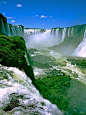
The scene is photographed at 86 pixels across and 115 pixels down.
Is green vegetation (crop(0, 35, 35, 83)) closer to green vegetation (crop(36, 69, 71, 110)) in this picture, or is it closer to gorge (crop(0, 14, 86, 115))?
gorge (crop(0, 14, 86, 115))

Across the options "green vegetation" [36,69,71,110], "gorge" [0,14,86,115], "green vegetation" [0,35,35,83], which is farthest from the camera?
"green vegetation" [36,69,71,110]

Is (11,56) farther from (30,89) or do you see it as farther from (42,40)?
(42,40)

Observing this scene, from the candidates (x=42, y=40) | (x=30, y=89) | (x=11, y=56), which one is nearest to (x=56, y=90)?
(x=30, y=89)

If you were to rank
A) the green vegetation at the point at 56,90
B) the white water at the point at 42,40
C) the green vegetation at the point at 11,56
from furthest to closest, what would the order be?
the white water at the point at 42,40, the green vegetation at the point at 56,90, the green vegetation at the point at 11,56

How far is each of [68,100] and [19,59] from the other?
482cm

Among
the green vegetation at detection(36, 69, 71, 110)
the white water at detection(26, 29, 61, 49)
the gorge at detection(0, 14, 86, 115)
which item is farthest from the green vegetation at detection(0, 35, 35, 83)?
the white water at detection(26, 29, 61, 49)

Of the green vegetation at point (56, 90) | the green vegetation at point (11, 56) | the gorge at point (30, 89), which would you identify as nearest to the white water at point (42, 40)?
the gorge at point (30, 89)

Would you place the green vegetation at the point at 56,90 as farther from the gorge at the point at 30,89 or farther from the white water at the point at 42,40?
the white water at the point at 42,40

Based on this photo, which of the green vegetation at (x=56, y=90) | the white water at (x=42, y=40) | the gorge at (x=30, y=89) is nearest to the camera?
the gorge at (x=30, y=89)

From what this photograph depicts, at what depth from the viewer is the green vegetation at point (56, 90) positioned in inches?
367

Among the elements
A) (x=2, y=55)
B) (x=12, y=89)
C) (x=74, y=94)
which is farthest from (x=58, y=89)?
(x=12, y=89)

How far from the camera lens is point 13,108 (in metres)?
4.56

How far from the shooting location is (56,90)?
36.1ft

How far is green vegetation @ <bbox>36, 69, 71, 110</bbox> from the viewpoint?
933 centimetres
